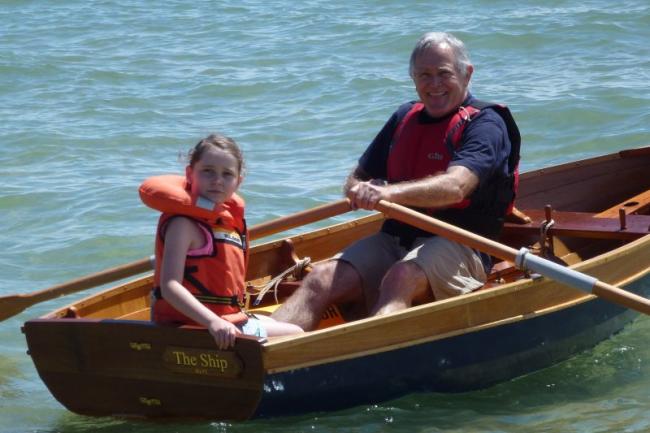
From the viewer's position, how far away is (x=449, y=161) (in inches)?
229

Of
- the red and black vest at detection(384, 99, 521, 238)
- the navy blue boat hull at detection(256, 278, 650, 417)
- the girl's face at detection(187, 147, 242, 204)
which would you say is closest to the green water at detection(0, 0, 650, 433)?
the navy blue boat hull at detection(256, 278, 650, 417)

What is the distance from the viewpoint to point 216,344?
485cm

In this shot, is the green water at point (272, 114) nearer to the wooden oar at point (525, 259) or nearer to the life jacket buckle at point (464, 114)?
the wooden oar at point (525, 259)

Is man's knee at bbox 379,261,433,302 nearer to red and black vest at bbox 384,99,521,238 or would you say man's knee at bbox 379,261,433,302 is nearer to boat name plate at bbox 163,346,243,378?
red and black vest at bbox 384,99,521,238

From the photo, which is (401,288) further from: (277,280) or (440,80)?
(440,80)

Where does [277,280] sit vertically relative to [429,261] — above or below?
below

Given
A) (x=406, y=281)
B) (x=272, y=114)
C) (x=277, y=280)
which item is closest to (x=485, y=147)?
(x=406, y=281)

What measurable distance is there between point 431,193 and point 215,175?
3.46 ft

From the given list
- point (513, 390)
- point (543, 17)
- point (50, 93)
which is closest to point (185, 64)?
point (50, 93)

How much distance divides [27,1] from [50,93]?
18.0ft

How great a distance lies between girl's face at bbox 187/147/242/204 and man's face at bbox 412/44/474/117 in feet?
4.15

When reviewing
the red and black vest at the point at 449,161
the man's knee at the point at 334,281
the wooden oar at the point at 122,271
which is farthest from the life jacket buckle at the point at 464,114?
the man's knee at the point at 334,281

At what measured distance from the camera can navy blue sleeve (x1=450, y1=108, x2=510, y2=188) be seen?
563cm

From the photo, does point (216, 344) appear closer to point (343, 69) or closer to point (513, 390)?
point (513, 390)
